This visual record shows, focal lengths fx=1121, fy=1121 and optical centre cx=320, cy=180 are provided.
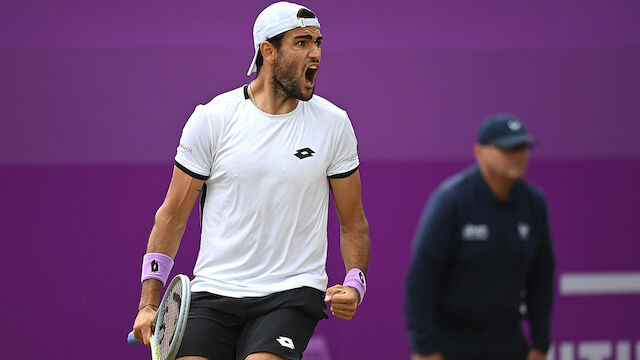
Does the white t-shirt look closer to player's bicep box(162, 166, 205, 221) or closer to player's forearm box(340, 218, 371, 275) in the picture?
player's bicep box(162, 166, 205, 221)

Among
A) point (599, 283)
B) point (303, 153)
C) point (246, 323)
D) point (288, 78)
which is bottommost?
point (599, 283)

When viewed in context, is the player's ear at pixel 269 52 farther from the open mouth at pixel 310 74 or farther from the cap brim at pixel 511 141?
the cap brim at pixel 511 141

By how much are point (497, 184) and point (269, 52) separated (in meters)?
1.21

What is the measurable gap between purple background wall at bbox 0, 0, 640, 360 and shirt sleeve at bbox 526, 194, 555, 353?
238 centimetres

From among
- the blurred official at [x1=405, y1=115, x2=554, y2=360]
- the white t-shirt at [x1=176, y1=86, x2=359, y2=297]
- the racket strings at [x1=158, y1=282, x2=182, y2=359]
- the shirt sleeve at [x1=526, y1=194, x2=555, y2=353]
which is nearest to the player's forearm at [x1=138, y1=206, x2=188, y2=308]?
the white t-shirt at [x1=176, y1=86, x2=359, y2=297]

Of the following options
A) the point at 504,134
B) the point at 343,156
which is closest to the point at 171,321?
the point at 343,156

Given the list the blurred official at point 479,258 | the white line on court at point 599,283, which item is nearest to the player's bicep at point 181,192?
the blurred official at point 479,258

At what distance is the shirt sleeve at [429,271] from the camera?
4004 millimetres

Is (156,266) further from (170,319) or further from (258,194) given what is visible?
(258,194)

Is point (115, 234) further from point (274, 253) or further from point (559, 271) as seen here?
point (559, 271)

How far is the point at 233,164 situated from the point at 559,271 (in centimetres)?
298

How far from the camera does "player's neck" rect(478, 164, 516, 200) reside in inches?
161

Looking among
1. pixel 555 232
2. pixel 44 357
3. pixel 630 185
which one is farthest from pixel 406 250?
pixel 44 357

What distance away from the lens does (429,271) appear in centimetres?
401
